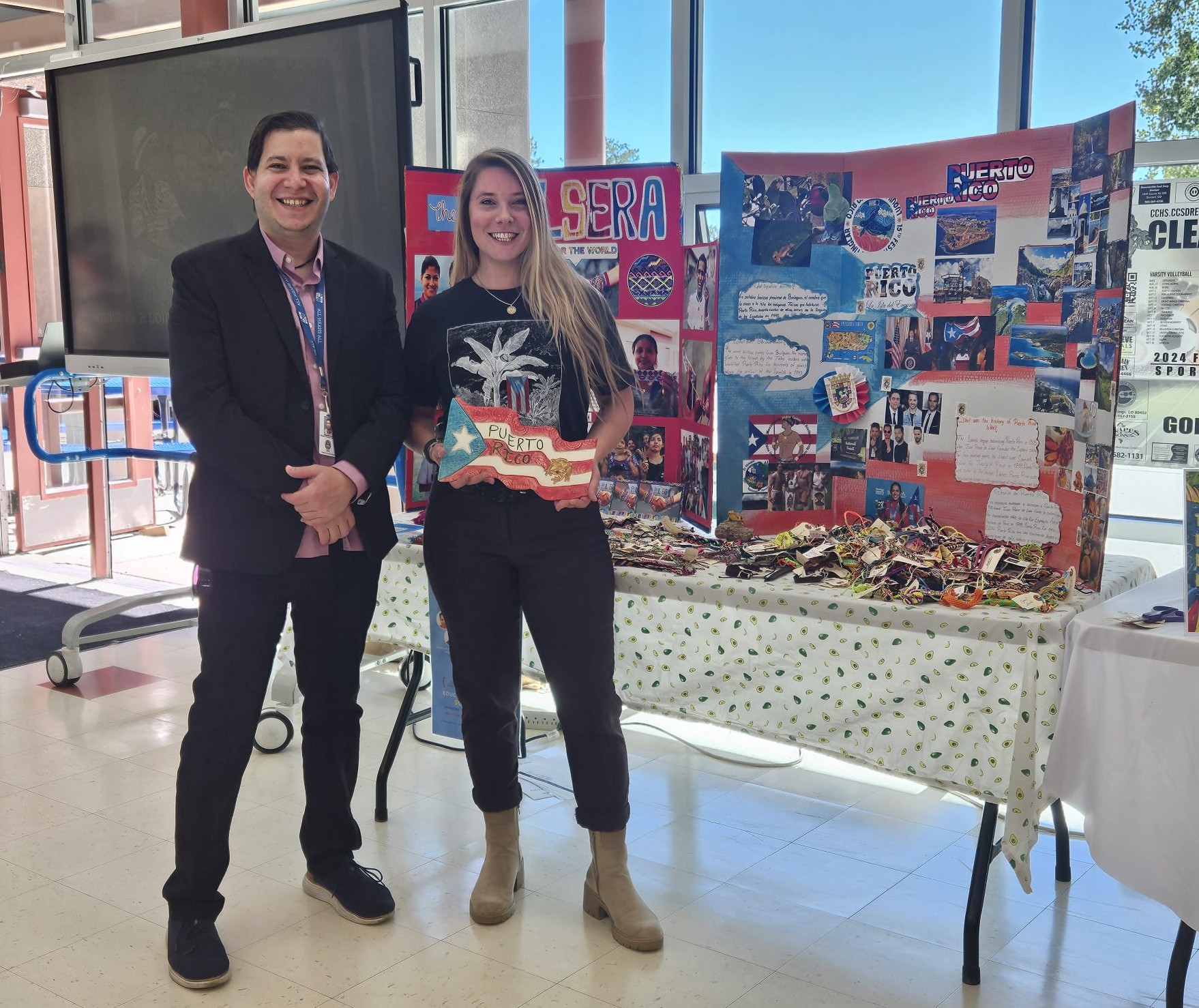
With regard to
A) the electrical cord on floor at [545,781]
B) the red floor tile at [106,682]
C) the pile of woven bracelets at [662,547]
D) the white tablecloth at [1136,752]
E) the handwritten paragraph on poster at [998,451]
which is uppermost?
the handwritten paragraph on poster at [998,451]

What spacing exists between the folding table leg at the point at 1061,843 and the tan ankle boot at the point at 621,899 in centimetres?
94

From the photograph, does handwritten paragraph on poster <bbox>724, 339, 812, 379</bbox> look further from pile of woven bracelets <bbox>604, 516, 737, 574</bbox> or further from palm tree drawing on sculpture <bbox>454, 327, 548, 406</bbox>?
palm tree drawing on sculpture <bbox>454, 327, 548, 406</bbox>

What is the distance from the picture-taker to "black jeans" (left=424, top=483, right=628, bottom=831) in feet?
7.36

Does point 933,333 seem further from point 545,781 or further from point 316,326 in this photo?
point 545,781

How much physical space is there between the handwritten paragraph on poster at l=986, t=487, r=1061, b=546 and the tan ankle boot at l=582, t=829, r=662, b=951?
111cm

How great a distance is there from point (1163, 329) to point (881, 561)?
1.29 meters

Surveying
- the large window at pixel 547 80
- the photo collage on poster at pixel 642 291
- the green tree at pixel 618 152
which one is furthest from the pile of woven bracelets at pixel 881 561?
the large window at pixel 547 80

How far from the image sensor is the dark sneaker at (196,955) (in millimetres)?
2205

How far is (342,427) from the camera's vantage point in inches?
89.1

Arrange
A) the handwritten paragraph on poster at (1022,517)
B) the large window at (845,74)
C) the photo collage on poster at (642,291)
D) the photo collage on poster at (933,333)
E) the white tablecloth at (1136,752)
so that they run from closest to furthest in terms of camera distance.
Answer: the white tablecloth at (1136,752) < the photo collage on poster at (933,333) < the handwritten paragraph on poster at (1022,517) < the photo collage on poster at (642,291) < the large window at (845,74)

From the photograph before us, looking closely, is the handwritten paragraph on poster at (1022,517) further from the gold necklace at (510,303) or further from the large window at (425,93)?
the large window at (425,93)

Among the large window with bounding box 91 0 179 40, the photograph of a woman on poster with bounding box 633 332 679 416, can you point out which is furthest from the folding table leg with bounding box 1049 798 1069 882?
the large window with bounding box 91 0 179 40

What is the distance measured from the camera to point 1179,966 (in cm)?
201

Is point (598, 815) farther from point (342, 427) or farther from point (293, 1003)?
point (342, 427)
